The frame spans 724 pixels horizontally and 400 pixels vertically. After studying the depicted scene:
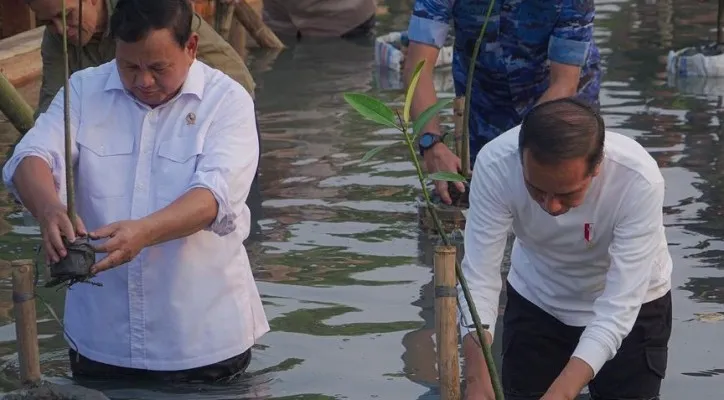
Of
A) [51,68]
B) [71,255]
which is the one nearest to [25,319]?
[71,255]

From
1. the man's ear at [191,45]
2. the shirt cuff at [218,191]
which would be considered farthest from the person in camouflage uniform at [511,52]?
the shirt cuff at [218,191]

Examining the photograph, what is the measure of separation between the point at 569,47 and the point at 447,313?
6.82ft

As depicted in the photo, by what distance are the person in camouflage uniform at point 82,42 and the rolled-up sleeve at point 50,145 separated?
0.43m

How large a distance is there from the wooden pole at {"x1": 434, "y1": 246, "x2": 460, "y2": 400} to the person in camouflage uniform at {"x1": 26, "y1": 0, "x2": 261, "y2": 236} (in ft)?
5.32

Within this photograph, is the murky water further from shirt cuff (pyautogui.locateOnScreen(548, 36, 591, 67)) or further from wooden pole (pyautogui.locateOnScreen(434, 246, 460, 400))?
wooden pole (pyautogui.locateOnScreen(434, 246, 460, 400))

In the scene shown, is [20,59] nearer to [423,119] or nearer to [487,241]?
[487,241]

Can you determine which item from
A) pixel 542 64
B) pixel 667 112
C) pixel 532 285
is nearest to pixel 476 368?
pixel 532 285

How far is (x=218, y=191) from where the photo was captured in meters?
3.78

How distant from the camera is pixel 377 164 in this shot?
8.28 m

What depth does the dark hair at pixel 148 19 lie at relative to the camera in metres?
3.74

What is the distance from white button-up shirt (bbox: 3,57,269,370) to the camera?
3.89 metres

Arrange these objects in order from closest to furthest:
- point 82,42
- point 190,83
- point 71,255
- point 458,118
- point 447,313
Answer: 1. point 447,313
2. point 71,255
3. point 190,83
4. point 82,42
5. point 458,118

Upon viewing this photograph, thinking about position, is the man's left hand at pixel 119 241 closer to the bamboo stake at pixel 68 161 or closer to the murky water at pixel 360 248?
the bamboo stake at pixel 68 161

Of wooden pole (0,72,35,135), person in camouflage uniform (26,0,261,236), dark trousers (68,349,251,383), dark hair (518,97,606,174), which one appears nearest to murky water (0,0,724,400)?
dark trousers (68,349,251,383)
